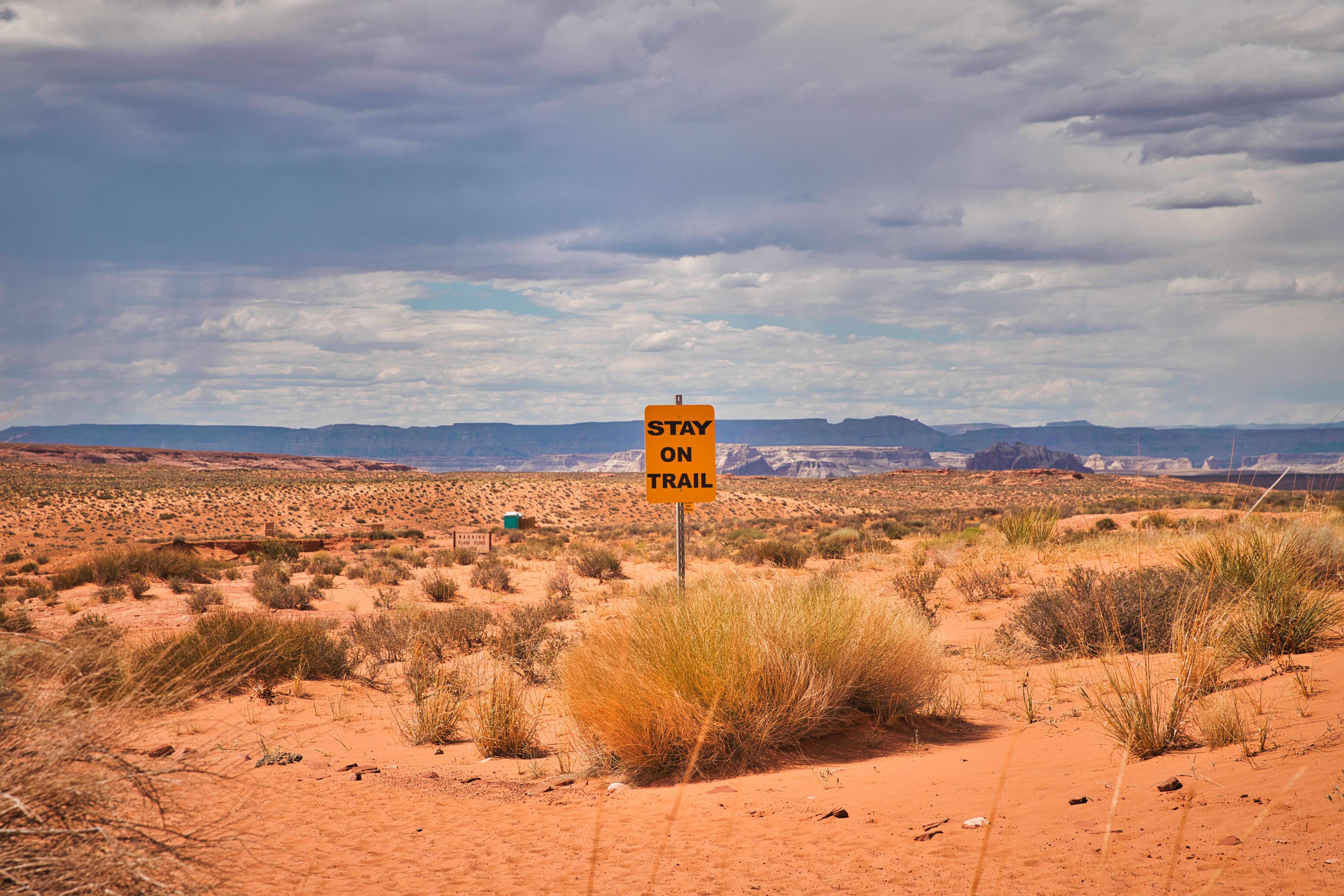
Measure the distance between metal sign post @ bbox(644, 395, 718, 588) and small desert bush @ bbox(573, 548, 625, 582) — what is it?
11773 mm

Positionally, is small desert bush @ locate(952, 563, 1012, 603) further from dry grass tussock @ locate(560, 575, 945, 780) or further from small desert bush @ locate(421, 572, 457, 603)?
small desert bush @ locate(421, 572, 457, 603)

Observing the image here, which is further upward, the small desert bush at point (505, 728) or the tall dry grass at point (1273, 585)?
the tall dry grass at point (1273, 585)

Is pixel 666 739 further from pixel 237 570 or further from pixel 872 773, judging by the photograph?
pixel 237 570

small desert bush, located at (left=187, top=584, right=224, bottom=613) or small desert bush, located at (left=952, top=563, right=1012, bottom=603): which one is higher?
small desert bush, located at (left=952, top=563, right=1012, bottom=603)

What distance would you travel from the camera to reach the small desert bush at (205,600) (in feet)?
51.0

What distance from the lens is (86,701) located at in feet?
11.5

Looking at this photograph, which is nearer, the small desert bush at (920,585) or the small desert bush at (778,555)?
the small desert bush at (920,585)

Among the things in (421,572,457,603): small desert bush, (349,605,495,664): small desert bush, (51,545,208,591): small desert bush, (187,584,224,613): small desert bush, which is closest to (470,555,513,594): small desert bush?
(421,572,457,603): small desert bush

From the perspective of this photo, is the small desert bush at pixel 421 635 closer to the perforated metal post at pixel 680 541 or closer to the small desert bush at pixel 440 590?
the perforated metal post at pixel 680 541

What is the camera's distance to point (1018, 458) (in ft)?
468

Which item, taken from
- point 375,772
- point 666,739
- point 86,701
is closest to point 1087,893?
point 666,739

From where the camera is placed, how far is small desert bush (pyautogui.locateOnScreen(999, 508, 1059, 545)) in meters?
18.6

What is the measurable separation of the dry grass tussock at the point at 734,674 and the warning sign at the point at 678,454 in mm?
2233

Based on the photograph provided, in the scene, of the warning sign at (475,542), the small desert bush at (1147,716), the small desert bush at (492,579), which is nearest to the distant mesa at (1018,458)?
the warning sign at (475,542)
